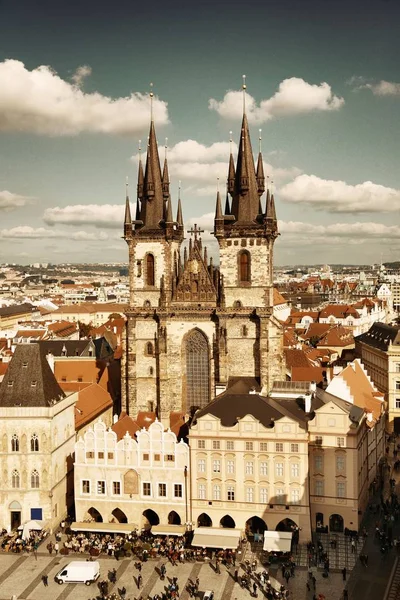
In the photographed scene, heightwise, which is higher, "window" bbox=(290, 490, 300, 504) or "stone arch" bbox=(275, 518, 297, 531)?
"window" bbox=(290, 490, 300, 504)

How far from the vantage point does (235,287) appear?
77.7 metres

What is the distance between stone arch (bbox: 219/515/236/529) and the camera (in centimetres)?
6041

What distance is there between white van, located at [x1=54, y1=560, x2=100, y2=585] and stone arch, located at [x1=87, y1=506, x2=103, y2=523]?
430 inches

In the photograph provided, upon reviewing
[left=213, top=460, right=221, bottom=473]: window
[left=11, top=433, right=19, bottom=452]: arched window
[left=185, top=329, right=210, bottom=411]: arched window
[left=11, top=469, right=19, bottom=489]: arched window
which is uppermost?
[left=185, top=329, right=210, bottom=411]: arched window

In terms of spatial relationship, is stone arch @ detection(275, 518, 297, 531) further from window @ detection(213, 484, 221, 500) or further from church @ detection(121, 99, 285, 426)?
church @ detection(121, 99, 285, 426)

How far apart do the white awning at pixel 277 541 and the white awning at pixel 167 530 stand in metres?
7.57

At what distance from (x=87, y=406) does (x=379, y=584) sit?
1558 inches

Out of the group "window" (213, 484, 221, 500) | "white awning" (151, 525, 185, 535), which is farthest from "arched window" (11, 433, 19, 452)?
"window" (213, 484, 221, 500)

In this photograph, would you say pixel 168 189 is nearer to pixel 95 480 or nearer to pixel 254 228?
pixel 254 228

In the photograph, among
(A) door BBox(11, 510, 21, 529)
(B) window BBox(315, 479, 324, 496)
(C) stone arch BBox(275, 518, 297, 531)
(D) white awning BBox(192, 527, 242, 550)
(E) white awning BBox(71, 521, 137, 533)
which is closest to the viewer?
(D) white awning BBox(192, 527, 242, 550)

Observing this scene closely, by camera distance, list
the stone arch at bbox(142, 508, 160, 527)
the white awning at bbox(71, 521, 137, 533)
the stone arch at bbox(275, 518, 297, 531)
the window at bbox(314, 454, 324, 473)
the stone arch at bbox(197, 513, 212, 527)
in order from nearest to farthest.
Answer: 1. the stone arch at bbox(275, 518, 297, 531)
2. the window at bbox(314, 454, 324, 473)
3. the white awning at bbox(71, 521, 137, 533)
4. the stone arch at bbox(197, 513, 212, 527)
5. the stone arch at bbox(142, 508, 160, 527)

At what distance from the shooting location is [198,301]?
7850cm

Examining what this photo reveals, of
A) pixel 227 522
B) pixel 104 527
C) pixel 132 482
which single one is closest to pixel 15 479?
pixel 104 527

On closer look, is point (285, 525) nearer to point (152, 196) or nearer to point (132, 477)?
point (132, 477)
